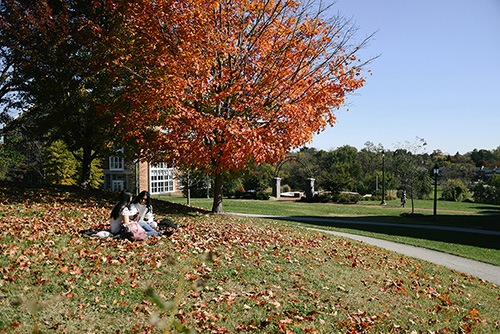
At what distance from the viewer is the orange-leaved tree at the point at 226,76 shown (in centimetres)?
1070

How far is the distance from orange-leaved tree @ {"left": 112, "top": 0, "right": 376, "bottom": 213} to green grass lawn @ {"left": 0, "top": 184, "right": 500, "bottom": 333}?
10.1 ft

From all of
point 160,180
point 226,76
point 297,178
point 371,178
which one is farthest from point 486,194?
point 160,180

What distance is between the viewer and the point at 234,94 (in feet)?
41.5

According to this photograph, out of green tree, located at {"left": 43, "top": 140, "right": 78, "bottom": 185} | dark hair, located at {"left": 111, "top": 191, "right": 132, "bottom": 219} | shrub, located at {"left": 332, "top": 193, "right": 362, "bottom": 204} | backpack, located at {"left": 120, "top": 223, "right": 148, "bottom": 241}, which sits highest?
green tree, located at {"left": 43, "top": 140, "right": 78, "bottom": 185}

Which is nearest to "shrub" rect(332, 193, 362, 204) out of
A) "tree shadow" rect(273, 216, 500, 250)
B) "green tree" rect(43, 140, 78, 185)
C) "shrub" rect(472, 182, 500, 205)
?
"shrub" rect(472, 182, 500, 205)

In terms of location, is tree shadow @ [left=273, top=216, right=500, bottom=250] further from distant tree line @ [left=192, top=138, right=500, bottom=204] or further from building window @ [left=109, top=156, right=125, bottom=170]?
building window @ [left=109, top=156, right=125, bottom=170]

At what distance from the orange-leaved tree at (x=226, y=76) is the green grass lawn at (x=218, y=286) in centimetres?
307

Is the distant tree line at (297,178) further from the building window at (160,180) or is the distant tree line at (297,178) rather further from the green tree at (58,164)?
the building window at (160,180)

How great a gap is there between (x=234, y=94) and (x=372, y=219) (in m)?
13.6

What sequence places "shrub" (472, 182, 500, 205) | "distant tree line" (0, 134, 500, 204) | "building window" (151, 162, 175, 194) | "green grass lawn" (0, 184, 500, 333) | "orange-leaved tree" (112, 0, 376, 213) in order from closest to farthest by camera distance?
1. "green grass lawn" (0, 184, 500, 333)
2. "orange-leaved tree" (112, 0, 376, 213)
3. "distant tree line" (0, 134, 500, 204)
4. "shrub" (472, 182, 500, 205)
5. "building window" (151, 162, 175, 194)

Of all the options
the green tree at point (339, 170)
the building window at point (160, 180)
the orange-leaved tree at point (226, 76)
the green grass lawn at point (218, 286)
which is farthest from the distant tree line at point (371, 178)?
the building window at point (160, 180)

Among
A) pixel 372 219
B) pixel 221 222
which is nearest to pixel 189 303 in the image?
pixel 221 222

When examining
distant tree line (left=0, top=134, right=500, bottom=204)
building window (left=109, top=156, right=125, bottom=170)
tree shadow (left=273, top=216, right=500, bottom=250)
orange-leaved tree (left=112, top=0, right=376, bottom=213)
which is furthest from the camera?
building window (left=109, top=156, right=125, bottom=170)

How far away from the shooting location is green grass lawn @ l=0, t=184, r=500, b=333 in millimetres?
4637
